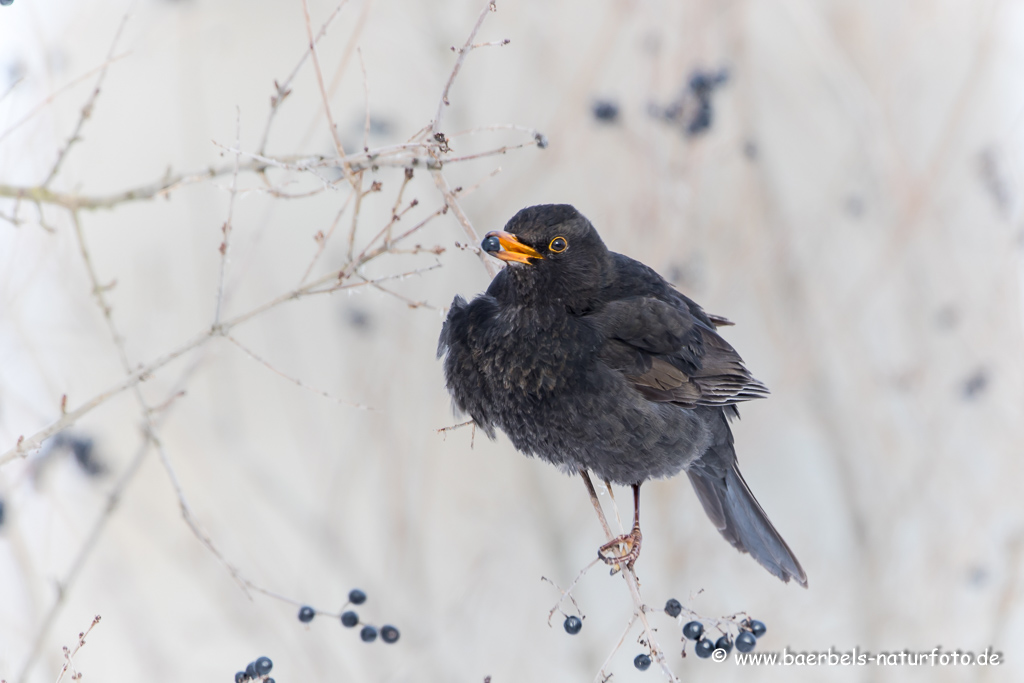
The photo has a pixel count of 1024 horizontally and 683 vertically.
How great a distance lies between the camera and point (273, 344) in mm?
5234

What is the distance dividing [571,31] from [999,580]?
4.45 meters

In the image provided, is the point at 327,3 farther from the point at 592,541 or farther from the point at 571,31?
the point at 592,541

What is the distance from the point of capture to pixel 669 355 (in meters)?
3.07

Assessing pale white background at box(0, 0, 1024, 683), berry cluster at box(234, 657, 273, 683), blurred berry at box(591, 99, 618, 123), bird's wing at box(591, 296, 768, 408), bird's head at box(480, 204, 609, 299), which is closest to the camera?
berry cluster at box(234, 657, 273, 683)

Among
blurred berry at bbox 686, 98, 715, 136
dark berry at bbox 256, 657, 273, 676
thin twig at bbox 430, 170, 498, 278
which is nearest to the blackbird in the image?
thin twig at bbox 430, 170, 498, 278

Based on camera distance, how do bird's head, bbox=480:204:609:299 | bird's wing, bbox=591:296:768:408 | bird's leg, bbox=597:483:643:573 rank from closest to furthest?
bird's head, bbox=480:204:609:299 → bird's leg, bbox=597:483:643:573 → bird's wing, bbox=591:296:768:408

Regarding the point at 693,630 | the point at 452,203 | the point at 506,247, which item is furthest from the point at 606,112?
the point at 693,630

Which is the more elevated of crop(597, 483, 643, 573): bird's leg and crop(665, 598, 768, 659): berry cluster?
crop(597, 483, 643, 573): bird's leg

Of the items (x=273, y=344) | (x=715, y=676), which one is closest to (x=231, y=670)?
(x=273, y=344)

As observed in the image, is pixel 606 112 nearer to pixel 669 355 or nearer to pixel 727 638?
pixel 669 355

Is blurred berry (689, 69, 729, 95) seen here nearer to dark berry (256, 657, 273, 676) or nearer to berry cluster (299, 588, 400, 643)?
berry cluster (299, 588, 400, 643)

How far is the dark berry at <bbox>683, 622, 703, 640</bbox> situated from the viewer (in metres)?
2.62

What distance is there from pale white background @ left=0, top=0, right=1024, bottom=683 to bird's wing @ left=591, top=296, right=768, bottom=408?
3.21ft

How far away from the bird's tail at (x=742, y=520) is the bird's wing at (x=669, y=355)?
1.57 ft
